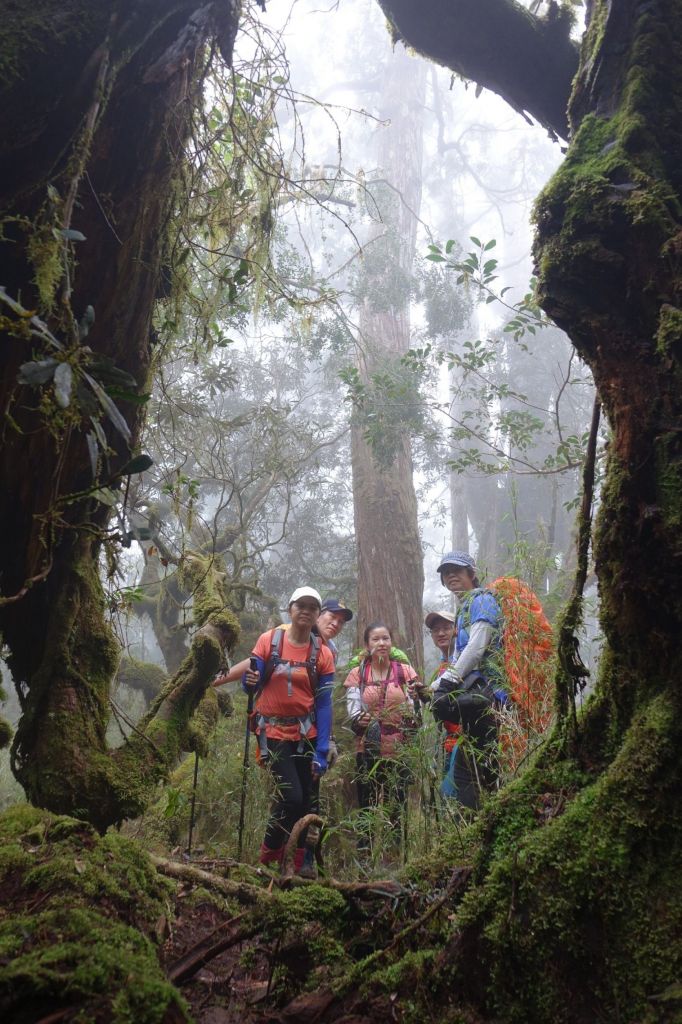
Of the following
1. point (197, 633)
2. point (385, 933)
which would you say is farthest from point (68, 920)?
point (197, 633)

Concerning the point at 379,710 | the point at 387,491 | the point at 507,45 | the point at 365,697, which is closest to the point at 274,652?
the point at 365,697

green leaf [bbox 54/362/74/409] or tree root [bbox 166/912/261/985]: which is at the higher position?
green leaf [bbox 54/362/74/409]

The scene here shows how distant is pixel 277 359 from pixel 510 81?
16609 mm

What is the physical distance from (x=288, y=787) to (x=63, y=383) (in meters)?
3.48

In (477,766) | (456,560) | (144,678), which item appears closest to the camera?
(477,766)

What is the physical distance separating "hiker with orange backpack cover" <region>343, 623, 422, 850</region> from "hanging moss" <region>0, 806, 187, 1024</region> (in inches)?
70.4

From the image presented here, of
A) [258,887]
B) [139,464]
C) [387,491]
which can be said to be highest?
[387,491]

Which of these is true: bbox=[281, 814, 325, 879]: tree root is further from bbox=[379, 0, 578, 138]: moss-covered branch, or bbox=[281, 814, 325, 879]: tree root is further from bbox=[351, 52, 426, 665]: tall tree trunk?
bbox=[351, 52, 426, 665]: tall tree trunk

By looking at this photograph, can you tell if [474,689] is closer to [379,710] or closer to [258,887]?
[379,710]

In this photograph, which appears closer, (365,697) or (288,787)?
(288,787)

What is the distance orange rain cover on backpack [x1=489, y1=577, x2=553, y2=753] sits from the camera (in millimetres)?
3049

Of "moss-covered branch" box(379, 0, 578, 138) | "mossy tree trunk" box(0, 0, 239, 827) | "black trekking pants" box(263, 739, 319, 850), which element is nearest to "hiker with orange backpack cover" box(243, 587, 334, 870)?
"black trekking pants" box(263, 739, 319, 850)

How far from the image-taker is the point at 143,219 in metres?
2.38

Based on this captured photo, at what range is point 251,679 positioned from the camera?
14.5 ft
